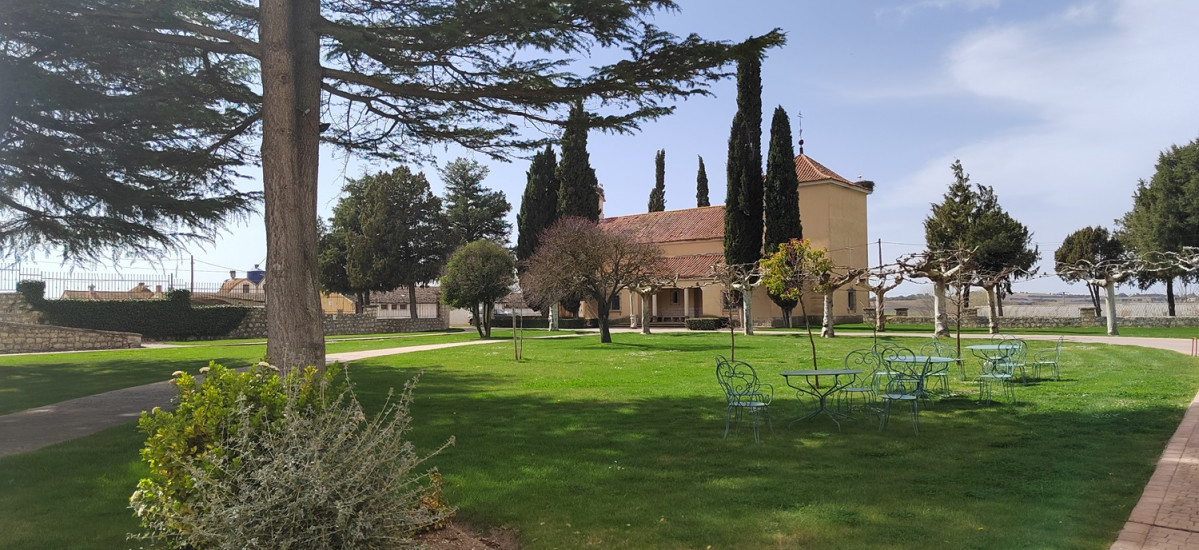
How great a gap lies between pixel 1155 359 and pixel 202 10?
19539mm

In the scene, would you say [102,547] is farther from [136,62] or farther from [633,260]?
[633,260]

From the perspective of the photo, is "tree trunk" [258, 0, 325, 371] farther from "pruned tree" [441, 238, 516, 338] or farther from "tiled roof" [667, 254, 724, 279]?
"tiled roof" [667, 254, 724, 279]

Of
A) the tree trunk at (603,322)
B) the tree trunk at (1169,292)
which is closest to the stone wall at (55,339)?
the tree trunk at (603,322)

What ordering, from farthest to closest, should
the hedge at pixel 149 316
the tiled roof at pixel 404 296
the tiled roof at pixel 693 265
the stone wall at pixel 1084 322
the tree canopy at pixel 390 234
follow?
the tiled roof at pixel 404 296 → the tree canopy at pixel 390 234 → the tiled roof at pixel 693 265 → the stone wall at pixel 1084 322 → the hedge at pixel 149 316

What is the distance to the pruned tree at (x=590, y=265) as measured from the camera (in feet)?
88.0

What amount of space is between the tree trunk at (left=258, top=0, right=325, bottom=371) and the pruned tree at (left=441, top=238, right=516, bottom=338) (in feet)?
70.6

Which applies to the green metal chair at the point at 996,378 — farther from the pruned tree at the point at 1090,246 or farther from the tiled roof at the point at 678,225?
the pruned tree at the point at 1090,246

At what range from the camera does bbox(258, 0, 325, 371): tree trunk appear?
317 inches

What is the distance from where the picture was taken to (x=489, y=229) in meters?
54.7

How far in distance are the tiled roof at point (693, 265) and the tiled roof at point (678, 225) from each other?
1230 mm

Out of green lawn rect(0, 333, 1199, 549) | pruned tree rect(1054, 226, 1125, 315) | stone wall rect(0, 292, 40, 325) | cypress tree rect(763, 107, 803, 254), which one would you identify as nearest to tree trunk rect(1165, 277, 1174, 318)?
pruned tree rect(1054, 226, 1125, 315)

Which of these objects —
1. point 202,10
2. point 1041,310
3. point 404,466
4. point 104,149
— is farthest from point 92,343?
point 1041,310

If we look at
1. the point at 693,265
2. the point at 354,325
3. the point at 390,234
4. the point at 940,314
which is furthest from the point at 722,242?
the point at 354,325

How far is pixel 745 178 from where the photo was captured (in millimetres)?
38812
